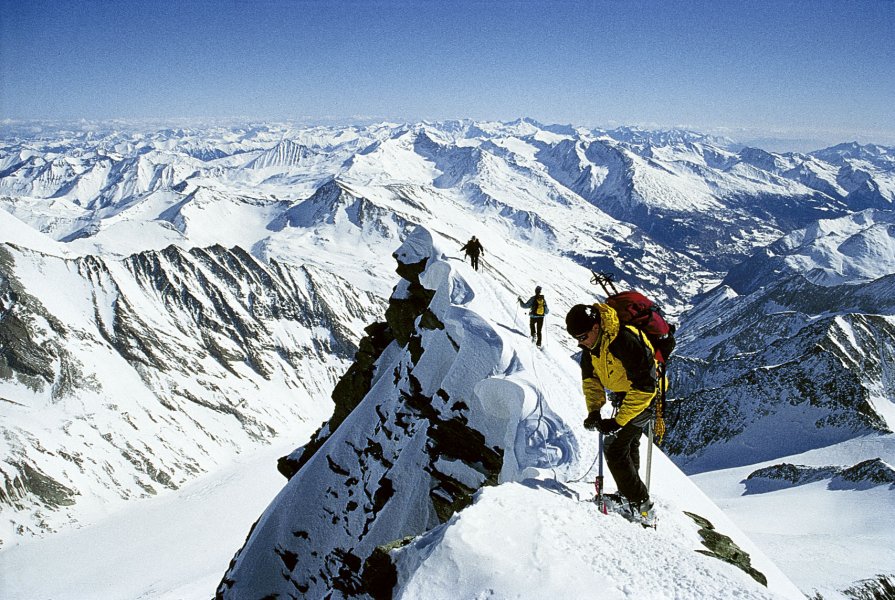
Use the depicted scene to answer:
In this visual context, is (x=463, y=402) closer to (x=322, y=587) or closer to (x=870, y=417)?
(x=322, y=587)

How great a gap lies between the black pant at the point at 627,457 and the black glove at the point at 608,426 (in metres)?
0.27

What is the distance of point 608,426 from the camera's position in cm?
998

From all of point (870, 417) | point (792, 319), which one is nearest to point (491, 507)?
point (870, 417)

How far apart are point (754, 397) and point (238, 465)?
12873cm

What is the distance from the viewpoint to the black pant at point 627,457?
400 inches

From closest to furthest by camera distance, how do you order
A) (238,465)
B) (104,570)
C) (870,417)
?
(870,417) < (104,570) < (238,465)

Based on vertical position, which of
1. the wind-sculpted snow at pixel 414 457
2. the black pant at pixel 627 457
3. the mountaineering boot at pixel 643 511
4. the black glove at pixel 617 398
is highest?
the black glove at pixel 617 398

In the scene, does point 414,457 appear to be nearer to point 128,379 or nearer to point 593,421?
point 593,421

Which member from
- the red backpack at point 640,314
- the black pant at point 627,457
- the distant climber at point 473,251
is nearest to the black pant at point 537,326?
the distant climber at point 473,251

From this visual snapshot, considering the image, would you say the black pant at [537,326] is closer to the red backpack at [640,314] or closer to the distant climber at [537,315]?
the distant climber at [537,315]

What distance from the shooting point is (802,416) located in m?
72.1

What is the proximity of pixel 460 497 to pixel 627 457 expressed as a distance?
38.4 feet

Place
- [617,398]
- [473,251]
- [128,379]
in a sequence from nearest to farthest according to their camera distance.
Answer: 1. [617,398]
2. [473,251]
3. [128,379]

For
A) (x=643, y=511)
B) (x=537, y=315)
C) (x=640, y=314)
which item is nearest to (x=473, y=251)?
(x=537, y=315)
